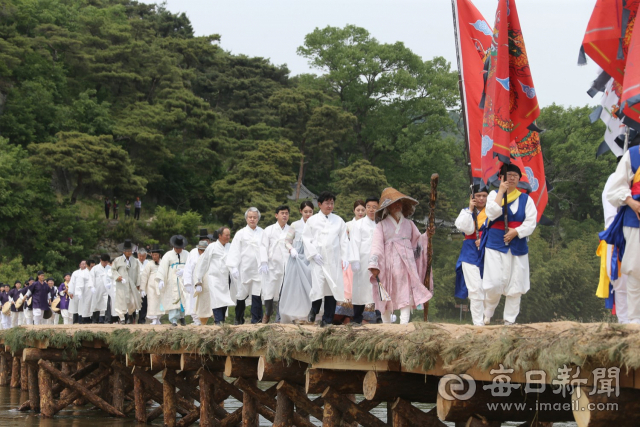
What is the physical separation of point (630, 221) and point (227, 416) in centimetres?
672

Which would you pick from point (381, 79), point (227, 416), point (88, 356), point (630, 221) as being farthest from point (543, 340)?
point (381, 79)

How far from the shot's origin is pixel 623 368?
14.7 ft

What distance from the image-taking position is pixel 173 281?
1636cm

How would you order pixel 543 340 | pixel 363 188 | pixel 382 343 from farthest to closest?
pixel 363 188, pixel 382 343, pixel 543 340

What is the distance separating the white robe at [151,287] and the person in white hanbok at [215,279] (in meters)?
3.82

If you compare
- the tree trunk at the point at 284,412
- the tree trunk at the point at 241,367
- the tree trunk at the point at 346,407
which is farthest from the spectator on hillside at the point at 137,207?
the tree trunk at the point at 346,407

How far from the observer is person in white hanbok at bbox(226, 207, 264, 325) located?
1246cm

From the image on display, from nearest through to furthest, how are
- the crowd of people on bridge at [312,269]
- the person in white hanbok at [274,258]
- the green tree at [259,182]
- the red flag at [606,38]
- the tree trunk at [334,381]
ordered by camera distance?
the tree trunk at [334,381] → the red flag at [606,38] → the crowd of people on bridge at [312,269] → the person in white hanbok at [274,258] → the green tree at [259,182]

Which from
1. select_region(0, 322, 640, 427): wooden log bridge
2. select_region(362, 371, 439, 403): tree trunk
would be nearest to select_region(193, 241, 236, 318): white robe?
select_region(0, 322, 640, 427): wooden log bridge

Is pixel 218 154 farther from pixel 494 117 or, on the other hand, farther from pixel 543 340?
pixel 543 340

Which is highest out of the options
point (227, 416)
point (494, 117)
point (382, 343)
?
point (494, 117)

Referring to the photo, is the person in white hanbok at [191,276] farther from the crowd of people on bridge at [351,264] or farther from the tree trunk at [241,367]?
the tree trunk at [241,367]

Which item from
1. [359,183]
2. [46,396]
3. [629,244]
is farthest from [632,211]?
[359,183]

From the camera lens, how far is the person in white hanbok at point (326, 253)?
10.9 meters
